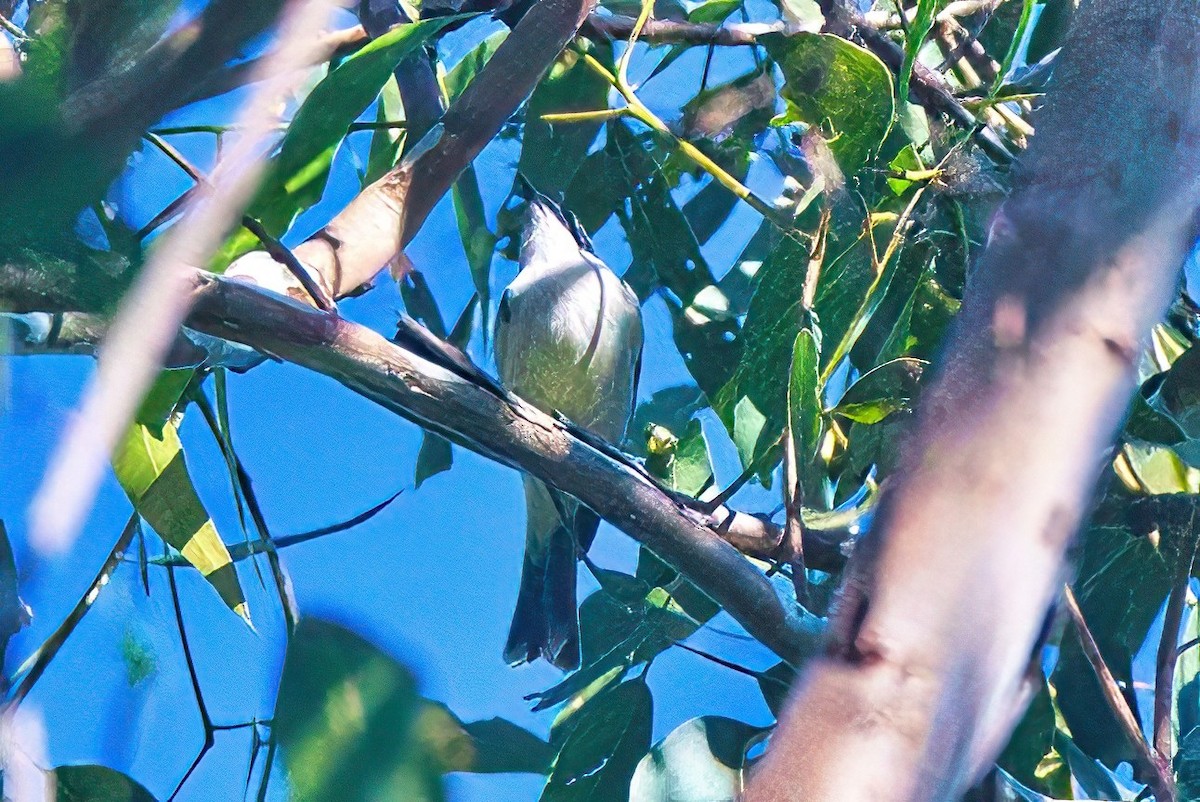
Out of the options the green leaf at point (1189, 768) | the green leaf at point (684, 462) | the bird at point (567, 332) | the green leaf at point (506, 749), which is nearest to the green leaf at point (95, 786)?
the green leaf at point (506, 749)

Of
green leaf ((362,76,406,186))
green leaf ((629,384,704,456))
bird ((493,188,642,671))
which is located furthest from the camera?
bird ((493,188,642,671))

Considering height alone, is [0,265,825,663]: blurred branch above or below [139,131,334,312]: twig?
below

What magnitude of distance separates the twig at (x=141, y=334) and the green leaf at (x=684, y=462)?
55 centimetres

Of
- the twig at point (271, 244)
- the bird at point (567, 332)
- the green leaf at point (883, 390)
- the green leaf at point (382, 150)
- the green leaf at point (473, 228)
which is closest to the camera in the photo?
the twig at point (271, 244)

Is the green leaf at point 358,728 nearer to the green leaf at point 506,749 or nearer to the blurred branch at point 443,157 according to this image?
the green leaf at point 506,749

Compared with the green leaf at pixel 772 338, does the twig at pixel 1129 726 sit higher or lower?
lower

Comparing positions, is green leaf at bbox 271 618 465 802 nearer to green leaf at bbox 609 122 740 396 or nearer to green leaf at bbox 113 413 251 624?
green leaf at bbox 113 413 251 624

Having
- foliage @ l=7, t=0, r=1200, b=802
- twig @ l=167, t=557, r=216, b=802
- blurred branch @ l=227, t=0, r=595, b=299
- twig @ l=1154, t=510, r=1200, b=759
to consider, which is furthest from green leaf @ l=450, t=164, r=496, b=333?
twig @ l=1154, t=510, r=1200, b=759

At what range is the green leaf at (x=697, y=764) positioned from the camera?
0.97 meters

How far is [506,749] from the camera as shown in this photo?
0.95 meters

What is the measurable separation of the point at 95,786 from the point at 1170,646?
38.1 inches

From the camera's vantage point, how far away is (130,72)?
0.63 meters

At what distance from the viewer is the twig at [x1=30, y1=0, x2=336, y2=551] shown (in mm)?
638

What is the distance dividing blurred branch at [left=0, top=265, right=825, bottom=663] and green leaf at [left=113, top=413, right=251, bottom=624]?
1.03 feet
